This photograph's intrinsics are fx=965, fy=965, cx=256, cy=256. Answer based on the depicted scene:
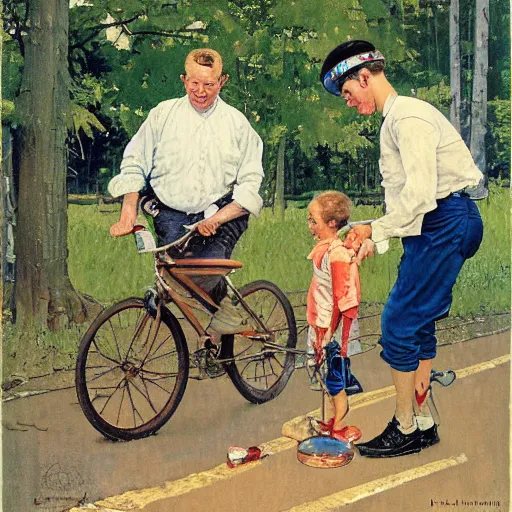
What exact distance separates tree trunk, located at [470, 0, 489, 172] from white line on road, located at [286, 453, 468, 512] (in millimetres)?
2019

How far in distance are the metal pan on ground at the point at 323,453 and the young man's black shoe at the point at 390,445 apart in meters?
0.13

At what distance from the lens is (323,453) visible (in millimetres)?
6371

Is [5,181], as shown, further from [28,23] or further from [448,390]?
[448,390]

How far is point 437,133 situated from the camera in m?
6.21

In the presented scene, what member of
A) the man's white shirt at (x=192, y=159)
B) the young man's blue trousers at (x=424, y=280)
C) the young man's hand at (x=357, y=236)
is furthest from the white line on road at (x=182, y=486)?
the man's white shirt at (x=192, y=159)

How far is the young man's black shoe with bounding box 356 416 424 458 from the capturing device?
6.43 m

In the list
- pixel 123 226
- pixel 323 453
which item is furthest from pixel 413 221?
pixel 123 226

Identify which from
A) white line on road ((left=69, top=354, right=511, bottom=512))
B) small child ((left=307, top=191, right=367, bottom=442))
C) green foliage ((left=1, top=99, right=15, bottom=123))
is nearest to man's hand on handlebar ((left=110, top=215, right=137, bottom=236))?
green foliage ((left=1, top=99, right=15, bottom=123))

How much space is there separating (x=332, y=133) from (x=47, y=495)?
3093mm

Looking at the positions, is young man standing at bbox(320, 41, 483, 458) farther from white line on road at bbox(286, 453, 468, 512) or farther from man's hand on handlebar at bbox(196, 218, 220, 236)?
man's hand on handlebar at bbox(196, 218, 220, 236)

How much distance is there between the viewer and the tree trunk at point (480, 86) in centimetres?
660

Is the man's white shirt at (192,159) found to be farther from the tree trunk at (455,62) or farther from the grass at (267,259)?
the tree trunk at (455,62)

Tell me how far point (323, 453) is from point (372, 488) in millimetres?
397
